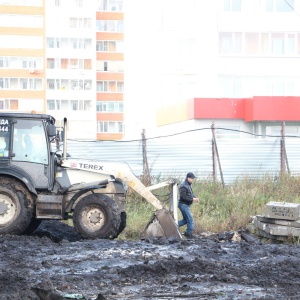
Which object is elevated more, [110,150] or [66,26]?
[66,26]

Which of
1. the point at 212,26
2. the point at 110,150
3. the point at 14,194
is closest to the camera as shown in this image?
the point at 14,194

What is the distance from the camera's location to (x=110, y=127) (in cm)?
7438

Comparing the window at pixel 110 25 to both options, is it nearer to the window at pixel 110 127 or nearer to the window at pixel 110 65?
the window at pixel 110 65

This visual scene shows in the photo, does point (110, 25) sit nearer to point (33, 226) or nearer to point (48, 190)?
point (33, 226)

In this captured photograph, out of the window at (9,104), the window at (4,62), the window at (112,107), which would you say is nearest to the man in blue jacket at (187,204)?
the window at (4,62)

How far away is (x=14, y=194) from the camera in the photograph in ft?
55.1

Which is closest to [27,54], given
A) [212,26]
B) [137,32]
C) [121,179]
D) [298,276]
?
[137,32]

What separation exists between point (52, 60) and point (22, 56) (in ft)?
8.36

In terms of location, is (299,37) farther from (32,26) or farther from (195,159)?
(195,159)

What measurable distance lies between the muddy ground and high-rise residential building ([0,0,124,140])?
51.6 metres

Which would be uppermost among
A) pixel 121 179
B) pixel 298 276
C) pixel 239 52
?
pixel 239 52

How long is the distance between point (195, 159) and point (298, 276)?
1346 centimetres

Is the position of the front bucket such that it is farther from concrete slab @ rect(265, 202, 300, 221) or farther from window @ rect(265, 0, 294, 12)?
window @ rect(265, 0, 294, 12)

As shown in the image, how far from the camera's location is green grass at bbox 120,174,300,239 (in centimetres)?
1932
